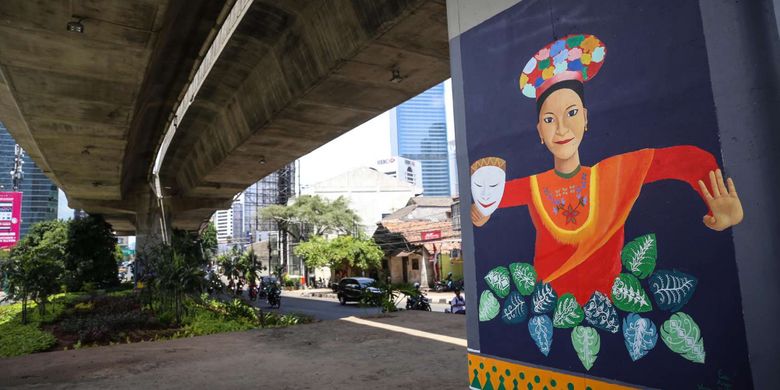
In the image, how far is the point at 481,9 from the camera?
4609 millimetres

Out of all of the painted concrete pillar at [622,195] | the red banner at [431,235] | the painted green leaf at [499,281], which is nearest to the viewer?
the painted concrete pillar at [622,195]

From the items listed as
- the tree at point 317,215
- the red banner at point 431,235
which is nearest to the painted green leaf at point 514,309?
the red banner at point 431,235

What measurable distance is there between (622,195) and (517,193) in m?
0.94

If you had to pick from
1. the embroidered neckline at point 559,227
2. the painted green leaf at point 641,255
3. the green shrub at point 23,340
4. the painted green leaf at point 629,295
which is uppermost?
the embroidered neckline at point 559,227

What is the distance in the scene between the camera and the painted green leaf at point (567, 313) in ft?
11.5

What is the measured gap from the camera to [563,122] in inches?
145

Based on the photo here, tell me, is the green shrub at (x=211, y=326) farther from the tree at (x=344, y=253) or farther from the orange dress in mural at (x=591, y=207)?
the tree at (x=344, y=253)

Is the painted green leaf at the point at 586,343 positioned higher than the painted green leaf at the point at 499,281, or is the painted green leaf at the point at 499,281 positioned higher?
the painted green leaf at the point at 499,281

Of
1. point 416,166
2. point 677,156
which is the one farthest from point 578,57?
point 416,166

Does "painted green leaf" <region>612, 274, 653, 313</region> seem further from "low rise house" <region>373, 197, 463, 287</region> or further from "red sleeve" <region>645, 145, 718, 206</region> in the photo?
"low rise house" <region>373, 197, 463, 287</region>

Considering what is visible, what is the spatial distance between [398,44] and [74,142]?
12.4 meters

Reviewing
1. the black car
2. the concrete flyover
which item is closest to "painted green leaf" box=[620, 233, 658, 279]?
the concrete flyover

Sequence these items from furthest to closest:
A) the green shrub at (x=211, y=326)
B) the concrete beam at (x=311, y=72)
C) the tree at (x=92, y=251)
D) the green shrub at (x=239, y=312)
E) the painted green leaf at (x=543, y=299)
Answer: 1. the tree at (x=92, y=251)
2. the green shrub at (x=239, y=312)
3. the green shrub at (x=211, y=326)
4. the concrete beam at (x=311, y=72)
5. the painted green leaf at (x=543, y=299)

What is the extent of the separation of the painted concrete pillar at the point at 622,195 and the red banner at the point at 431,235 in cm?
3617
